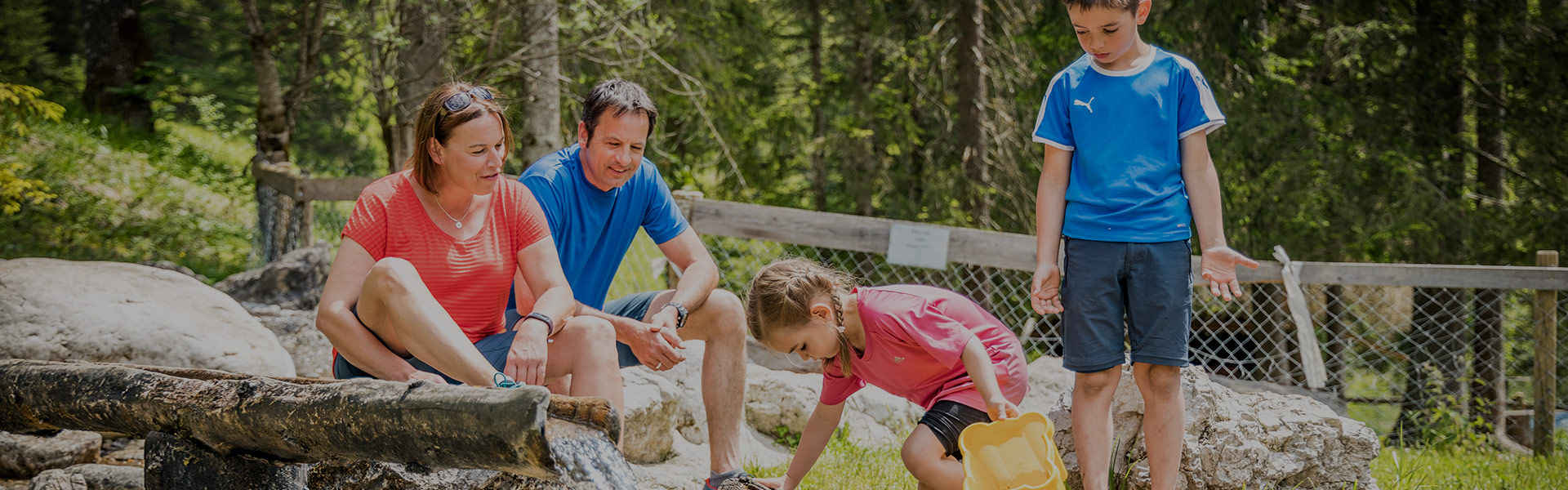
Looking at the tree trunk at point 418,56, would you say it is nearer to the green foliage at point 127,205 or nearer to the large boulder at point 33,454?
the large boulder at point 33,454

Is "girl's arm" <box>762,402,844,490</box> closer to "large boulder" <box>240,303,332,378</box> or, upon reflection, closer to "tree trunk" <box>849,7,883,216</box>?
"large boulder" <box>240,303,332,378</box>

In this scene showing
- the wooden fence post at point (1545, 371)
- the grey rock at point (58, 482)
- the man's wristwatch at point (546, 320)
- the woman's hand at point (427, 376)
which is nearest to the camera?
the woman's hand at point (427, 376)

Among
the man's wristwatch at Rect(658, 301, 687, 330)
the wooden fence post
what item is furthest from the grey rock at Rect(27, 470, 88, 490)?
the wooden fence post

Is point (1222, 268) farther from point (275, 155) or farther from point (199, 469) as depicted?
point (275, 155)

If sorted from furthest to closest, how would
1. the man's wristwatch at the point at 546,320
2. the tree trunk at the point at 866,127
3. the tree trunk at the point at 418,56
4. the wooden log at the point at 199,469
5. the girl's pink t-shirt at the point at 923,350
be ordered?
1. the tree trunk at the point at 866,127
2. the tree trunk at the point at 418,56
3. the girl's pink t-shirt at the point at 923,350
4. the man's wristwatch at the point at 546,320
5. the wooden log at the point at 199,469

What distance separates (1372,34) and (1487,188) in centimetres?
207

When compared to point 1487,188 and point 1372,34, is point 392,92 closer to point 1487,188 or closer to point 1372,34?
point 1372,34

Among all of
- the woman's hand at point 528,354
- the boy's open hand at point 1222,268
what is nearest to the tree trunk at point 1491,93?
the boy's open hand at point 1222,268

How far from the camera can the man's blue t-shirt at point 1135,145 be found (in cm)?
258

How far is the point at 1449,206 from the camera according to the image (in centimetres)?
810

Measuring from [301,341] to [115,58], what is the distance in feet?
33.8

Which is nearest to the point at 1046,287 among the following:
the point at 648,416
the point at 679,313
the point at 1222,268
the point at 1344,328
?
the point at 1222,268

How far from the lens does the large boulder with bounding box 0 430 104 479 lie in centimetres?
322

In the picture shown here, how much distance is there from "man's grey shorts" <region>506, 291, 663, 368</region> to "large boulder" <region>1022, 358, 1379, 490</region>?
53.4 inches
